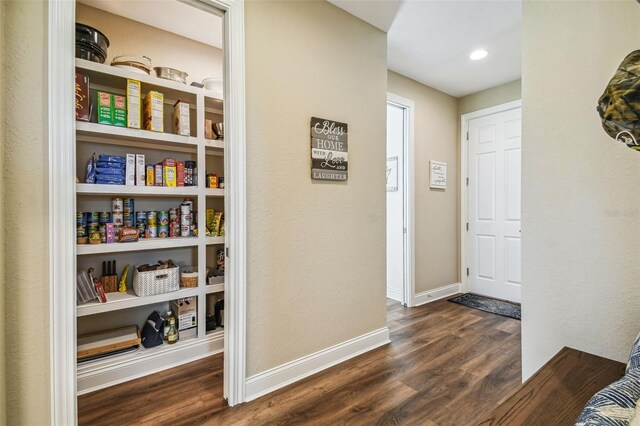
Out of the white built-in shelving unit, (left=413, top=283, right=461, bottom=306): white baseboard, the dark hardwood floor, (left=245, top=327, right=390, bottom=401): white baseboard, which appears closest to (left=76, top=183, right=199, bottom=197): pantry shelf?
the white built-in shelving unit

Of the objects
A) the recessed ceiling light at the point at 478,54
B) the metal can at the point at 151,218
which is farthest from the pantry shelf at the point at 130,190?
the recessed ceiling light at the point at 478,54

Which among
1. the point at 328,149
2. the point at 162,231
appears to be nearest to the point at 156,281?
the point at 162,231

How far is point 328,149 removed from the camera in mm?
2111

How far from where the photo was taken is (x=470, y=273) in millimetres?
3959

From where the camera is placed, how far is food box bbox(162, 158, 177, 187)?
2.30 m

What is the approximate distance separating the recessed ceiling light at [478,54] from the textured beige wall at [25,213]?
10.5 ft

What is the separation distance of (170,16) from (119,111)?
88 cm

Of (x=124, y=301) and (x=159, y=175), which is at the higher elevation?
(x=159, y=175)

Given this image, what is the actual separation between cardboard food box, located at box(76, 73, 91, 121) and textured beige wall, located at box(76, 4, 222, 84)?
48 cm

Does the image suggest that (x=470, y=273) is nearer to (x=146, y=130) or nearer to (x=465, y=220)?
(x=465, y=220)

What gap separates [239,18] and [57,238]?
1.48m

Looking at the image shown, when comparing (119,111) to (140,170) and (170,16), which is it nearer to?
(140,170)

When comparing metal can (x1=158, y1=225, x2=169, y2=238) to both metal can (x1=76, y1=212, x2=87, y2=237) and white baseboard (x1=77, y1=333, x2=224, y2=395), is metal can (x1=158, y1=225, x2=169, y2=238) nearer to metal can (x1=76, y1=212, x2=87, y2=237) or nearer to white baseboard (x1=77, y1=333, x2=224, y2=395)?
metal can (x1=76, y1=212, x2=87, y2=237)

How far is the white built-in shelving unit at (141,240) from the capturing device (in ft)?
6.43
